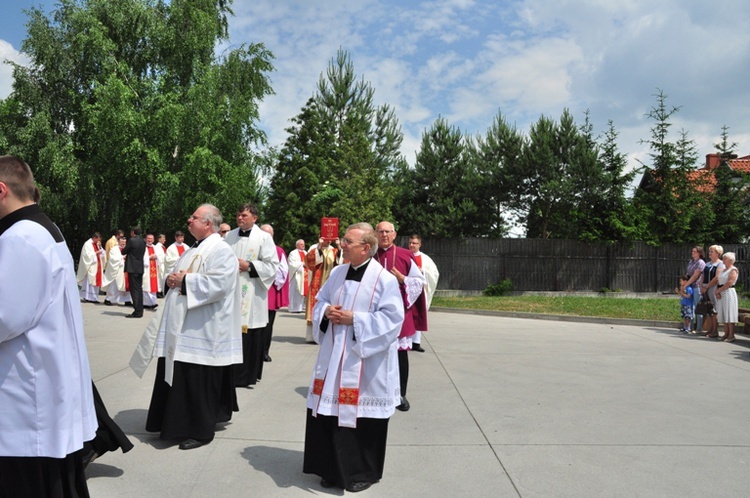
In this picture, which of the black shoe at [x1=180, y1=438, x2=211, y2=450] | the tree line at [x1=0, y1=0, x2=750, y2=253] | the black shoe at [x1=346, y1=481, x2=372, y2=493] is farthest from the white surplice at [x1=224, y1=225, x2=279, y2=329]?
the tree line at [x1=0, y1=0, x2=750, y2=253]

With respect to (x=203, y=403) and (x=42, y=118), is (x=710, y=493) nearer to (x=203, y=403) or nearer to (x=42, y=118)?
(x=203, y=403)

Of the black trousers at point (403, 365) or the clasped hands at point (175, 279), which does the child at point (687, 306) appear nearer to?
the black trousers at point (403, 365)

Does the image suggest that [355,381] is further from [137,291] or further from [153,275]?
[153,275]

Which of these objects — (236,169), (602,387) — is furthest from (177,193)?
(602,387)

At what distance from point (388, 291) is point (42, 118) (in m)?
25.1

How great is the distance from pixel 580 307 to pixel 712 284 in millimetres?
5759

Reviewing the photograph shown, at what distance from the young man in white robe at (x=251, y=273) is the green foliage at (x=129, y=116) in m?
18.3

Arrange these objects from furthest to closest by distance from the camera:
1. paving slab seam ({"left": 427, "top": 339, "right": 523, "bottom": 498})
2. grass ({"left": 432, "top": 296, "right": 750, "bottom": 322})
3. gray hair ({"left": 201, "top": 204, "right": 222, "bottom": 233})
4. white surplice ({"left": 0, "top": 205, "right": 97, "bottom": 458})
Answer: grass ({"left": 432, "top": 296, "right": 750, "bottom": 322}) → gray hair ({"left": 201, "top": 204, "right": 222, "bottom": 233}) → paving slab seam ({"left": 427, "top": 339, "right": 523, "bottom": 498}) → white surplice ({"left": 0, "top": 205, "right": 97, "bottom": 458})

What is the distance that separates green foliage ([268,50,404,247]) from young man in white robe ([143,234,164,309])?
26.2 ft

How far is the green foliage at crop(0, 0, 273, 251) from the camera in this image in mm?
24312

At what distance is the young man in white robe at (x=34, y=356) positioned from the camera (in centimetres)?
269

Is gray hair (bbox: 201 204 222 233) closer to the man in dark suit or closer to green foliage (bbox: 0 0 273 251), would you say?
the man in dark suit

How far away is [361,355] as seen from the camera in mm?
4109

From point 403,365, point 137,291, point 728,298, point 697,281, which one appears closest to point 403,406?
point 403,365
